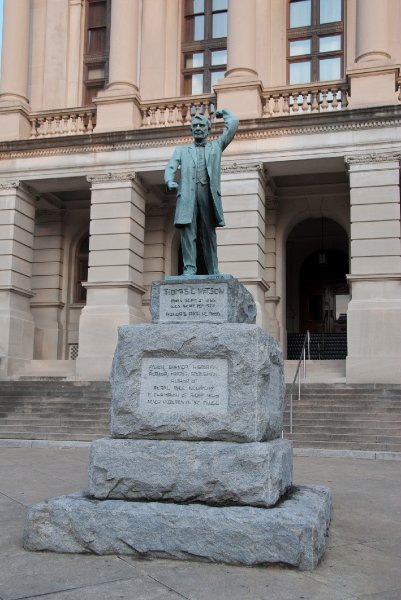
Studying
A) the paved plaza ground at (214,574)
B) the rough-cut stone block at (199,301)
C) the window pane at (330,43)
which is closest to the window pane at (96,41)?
the window pane at (330,43)

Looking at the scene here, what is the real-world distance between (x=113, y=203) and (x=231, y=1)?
290 inches

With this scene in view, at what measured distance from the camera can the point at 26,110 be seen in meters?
22.7

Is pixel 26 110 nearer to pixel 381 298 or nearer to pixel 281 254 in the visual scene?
pixel 281 254

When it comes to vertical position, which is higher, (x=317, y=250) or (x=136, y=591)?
(x=317, y=250)

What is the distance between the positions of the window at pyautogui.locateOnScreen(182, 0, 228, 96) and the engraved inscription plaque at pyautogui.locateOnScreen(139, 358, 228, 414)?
2000cm

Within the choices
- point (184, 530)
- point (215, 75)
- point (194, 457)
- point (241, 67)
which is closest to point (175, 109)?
point (241, 67)

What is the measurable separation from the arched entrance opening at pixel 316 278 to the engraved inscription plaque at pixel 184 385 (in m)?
22.1

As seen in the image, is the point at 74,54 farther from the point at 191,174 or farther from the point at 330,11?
the point at 191,174

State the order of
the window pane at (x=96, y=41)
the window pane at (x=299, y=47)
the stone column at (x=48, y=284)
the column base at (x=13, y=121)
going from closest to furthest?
the column base at (x=13, y=121), the window pane at (x=299, y=47), the stone column at (x=48, y=284), the window pane at (x=96, y=41)

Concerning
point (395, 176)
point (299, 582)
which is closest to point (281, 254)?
point (395, 176)

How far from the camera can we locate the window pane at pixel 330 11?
23703 millimetres

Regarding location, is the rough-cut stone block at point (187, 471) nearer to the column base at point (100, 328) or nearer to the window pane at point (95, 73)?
the column base at point (100, 328)

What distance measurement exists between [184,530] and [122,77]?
62.7 ft

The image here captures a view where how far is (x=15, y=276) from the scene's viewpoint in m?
Answer: 21.7
